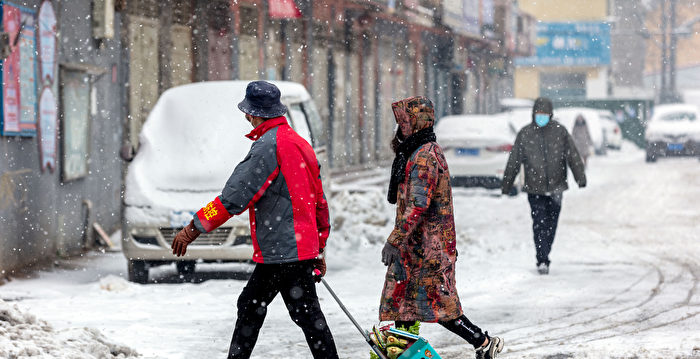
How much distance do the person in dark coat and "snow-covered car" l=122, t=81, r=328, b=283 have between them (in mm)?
1874

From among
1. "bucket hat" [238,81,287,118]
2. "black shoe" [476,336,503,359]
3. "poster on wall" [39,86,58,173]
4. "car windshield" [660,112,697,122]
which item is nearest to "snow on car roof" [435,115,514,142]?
"poster on wall" [39,86,58,173]

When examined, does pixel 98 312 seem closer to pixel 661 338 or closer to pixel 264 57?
pixel 661 338

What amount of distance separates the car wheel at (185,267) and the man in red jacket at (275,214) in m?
5.76

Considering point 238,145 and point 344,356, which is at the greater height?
point 238,145

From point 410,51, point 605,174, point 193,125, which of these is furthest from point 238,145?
point 410,51

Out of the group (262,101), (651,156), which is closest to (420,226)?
(262,101)

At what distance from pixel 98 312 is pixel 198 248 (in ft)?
5.43

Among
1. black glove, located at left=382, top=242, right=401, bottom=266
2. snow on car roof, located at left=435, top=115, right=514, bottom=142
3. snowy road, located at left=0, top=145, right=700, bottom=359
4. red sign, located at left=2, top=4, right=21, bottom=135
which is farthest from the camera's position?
snow on car roof, located at left=435, top=115, right=514, bottom=142

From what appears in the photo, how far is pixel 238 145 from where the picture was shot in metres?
11.0

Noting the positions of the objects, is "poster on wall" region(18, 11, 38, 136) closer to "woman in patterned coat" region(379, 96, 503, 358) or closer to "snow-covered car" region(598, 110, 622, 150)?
"woman in patterned coat" region(379, 96, 503, 358)

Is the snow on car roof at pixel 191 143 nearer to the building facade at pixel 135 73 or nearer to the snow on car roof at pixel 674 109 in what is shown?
the building facade at pixel 135 73

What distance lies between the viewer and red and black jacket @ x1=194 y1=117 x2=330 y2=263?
17.7 feet

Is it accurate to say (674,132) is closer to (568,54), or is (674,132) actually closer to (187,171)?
(187,171)

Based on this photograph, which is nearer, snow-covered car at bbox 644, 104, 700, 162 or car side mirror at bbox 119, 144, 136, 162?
car side mirror at bbox 119, 144, 136, 162
